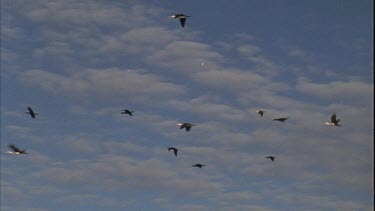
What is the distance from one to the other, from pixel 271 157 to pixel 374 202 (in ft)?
110

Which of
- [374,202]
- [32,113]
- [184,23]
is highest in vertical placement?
[184,23]

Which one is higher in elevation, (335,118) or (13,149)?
(335,118)

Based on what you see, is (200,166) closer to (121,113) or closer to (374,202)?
(121,113)

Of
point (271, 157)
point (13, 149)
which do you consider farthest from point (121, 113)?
point (271, 157)

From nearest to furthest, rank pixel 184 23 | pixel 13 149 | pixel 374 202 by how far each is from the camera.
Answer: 1. pixel 374 202
2. pixel 184 23
3. pixel 13 149

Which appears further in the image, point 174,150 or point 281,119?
point 174,150

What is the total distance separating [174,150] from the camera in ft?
264

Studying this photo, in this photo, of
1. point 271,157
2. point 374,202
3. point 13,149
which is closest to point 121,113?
point 13,149

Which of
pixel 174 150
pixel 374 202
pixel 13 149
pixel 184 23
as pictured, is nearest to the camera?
pixel 374 202

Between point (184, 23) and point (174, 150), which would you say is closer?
point (184, 23)

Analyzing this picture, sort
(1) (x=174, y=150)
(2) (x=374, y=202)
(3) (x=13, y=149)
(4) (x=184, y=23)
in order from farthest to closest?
(1) (x=174, y=150) < (3) (x=13, y=149) < (4) (x=184, y=23) < (2) (x=374, y=202)

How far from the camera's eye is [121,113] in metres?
80.6

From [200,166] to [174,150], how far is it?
16.3 ft

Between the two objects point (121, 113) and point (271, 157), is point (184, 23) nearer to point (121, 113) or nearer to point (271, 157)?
point (121, 113)
